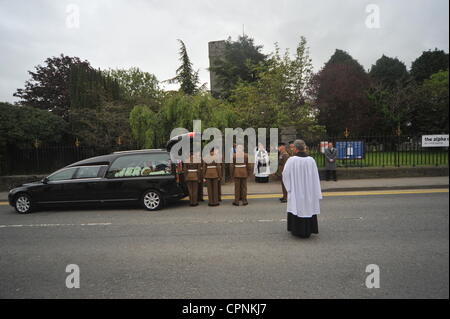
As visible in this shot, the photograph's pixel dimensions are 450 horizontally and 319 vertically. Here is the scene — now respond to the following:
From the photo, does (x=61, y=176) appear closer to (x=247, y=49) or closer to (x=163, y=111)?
(x=163, y=111)

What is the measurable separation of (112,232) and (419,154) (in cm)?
1386

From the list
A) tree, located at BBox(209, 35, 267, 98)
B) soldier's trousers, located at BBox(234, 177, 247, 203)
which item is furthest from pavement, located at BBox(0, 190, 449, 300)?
tree, located at BBox(209, 35, 267, 98)

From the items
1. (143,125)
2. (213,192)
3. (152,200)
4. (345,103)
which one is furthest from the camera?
Result: (345,103)

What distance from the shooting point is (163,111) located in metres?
14.1

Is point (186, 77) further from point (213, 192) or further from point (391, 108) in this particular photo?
point (391, 108)

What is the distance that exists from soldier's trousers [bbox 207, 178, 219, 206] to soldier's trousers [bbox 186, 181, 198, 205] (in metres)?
0.43

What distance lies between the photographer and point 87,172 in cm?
834

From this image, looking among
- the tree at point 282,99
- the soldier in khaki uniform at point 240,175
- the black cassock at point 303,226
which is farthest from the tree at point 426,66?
the black cassock at point 303,226

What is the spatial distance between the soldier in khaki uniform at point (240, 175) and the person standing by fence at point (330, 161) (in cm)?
529

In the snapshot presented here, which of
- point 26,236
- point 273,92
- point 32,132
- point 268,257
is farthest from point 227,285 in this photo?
point 32,132

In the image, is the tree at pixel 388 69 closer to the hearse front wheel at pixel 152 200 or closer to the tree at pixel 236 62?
the tree at pixel 236 62

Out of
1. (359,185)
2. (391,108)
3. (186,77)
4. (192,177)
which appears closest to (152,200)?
(192,177)

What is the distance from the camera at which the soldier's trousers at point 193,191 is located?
8656 mm

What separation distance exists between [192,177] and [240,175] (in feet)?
4.91
